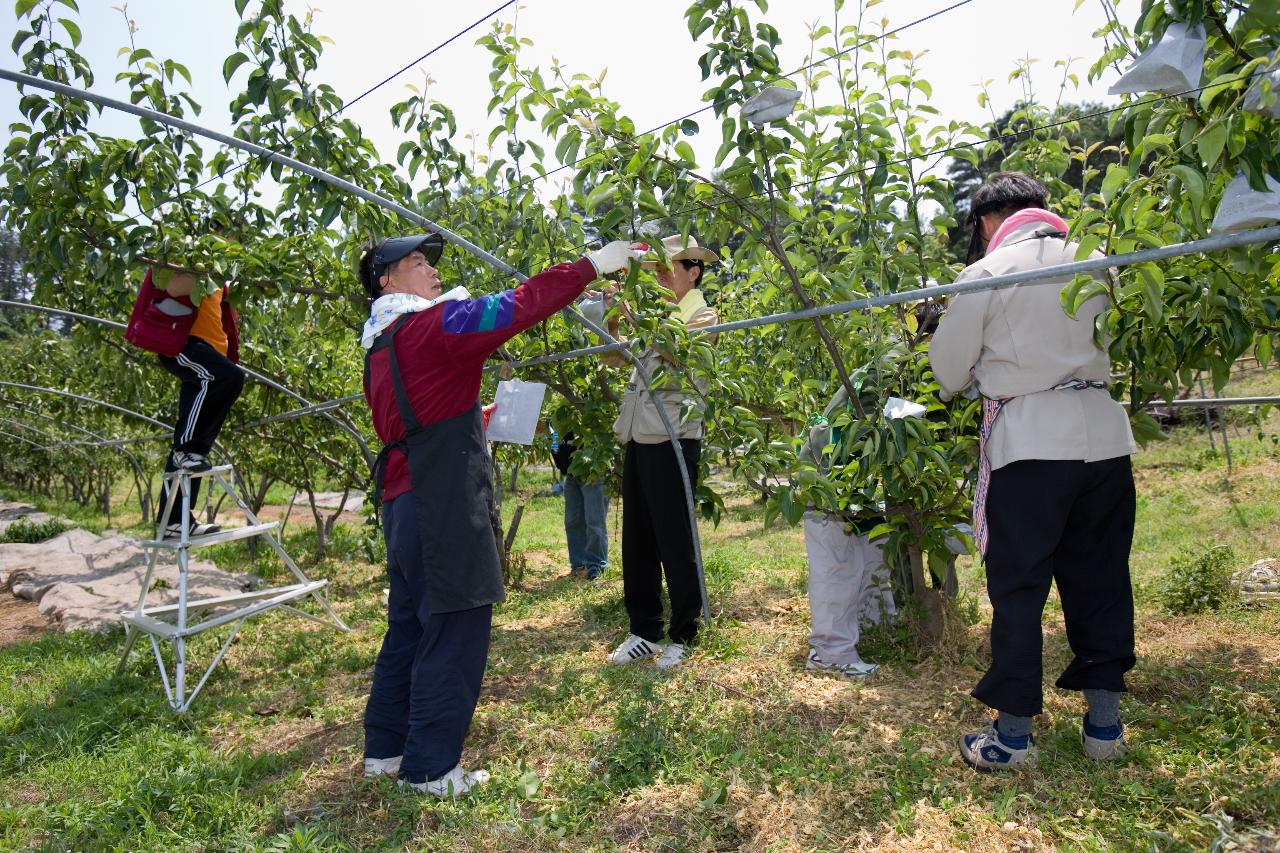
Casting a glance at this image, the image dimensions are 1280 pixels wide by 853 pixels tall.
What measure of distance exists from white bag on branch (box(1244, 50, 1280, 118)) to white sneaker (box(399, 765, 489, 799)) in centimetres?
255

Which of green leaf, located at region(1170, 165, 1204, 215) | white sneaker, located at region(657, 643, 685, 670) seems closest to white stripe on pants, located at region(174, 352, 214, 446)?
white sneaker, located at region(657, 643, 685, 670)

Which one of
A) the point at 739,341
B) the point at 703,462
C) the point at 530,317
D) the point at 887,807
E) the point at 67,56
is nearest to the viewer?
the point at 887,807

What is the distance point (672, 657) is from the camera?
3.63 metres

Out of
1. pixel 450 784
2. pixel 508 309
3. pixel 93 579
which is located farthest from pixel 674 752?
pixel 93 579

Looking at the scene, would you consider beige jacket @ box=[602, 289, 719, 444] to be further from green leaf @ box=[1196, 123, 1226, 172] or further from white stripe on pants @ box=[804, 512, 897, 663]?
green leaf @ box=[1196, 123, 1226, 172]

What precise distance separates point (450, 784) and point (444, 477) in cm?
90

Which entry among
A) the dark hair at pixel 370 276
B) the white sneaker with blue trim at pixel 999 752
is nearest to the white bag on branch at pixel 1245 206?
the white sneaker with blue trim at pixel 999 752

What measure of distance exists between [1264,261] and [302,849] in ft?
9.45

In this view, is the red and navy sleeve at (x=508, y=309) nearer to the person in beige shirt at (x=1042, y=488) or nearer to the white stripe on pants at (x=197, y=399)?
the person in beige shirt at (x=1042, y=488)

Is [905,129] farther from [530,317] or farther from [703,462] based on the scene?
[703,462]

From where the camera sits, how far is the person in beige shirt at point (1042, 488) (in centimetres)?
233

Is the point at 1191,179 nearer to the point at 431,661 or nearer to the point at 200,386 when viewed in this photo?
the point at 431,661

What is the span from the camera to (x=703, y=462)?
392 centimetres

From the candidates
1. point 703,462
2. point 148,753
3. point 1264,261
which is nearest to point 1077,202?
point 1264,261
